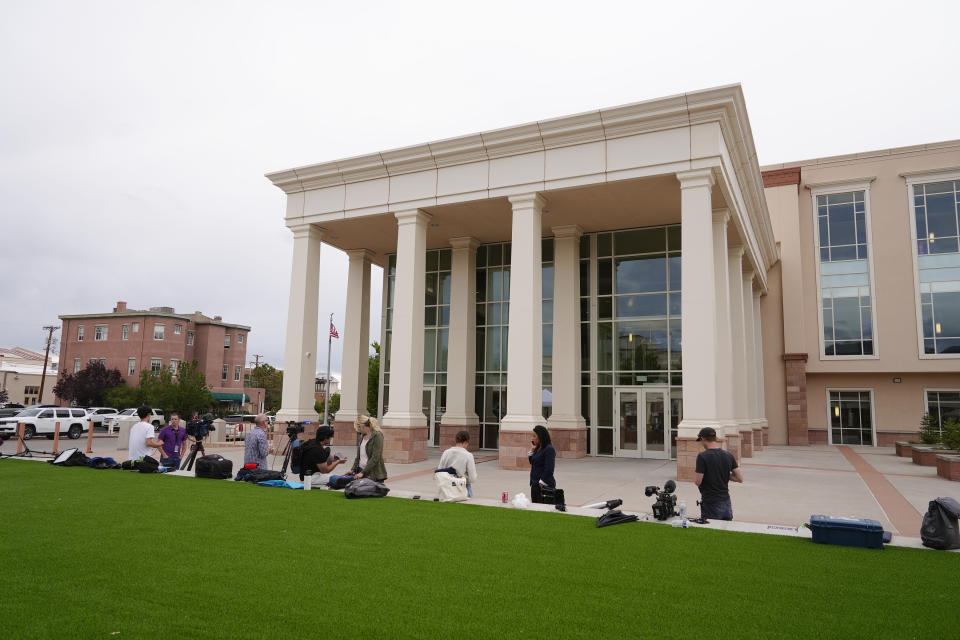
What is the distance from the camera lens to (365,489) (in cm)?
1088

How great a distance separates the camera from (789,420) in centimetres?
2925

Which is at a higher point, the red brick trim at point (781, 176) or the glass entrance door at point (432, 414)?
the red brick trim at point (781, 176)

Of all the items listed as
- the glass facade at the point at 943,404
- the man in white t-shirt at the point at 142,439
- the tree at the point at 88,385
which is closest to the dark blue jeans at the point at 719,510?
the man in white t-shirt at the point at 142,439

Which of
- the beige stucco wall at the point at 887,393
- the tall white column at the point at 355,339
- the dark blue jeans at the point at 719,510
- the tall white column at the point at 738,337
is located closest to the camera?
the dark blue jeans at the point at 719,510

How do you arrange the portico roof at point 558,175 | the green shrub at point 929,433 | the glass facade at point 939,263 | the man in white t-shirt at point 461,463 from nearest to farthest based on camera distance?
the man in white t-shirt at point 461,463 → the portico roof at point 558,175 → the green shrub at point 929,433 → the glass facade at point 939,263

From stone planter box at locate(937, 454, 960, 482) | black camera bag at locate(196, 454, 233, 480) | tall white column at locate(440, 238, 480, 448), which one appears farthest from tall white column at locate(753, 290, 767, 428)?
Result: black camera bag at locate(196, 454, 233, 480)

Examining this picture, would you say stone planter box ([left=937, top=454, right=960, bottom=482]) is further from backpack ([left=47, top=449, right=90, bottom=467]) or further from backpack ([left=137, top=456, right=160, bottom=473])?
backpack ([left=47, top=449, right=90, bottom=467])

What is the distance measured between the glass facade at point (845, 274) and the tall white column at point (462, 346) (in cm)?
1832

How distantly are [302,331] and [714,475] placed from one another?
15220 mm

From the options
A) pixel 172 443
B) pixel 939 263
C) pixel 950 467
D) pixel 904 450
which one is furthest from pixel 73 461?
pixel 939 263

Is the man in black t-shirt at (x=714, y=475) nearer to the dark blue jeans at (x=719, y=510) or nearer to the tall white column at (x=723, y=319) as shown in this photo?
the dark blue jeans at (x=719, y=510)

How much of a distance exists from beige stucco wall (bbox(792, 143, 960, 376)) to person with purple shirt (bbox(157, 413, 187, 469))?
27495mm

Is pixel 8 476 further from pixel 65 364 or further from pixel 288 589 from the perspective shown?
pixel 65 364

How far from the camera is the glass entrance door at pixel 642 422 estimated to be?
20531mm
